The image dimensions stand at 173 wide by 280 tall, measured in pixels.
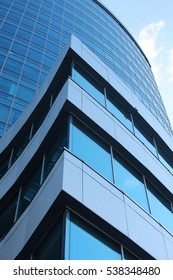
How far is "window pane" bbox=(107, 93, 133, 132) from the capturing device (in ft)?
48.3

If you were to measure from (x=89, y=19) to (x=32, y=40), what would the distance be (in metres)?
→ 14.9

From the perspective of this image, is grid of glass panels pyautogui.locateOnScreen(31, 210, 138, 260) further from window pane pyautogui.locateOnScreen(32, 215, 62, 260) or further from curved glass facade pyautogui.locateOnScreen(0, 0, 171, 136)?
curved glass facade pyautogui.locateOnScreen(0, 0, 171, 136)

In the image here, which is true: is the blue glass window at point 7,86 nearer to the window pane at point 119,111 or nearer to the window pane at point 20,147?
the window pane at point 20,147

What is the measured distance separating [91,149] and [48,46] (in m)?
27.1

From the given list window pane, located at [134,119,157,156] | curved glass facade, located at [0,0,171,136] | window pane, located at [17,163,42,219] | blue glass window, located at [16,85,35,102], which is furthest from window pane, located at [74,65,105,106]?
blue glass window, located at [16,85,35,102]

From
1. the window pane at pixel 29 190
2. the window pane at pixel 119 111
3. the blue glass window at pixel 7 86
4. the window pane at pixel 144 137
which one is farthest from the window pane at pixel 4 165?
the blue glass window at pixel 7 86

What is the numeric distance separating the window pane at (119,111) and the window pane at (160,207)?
101 inches

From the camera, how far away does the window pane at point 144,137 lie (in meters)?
15.9

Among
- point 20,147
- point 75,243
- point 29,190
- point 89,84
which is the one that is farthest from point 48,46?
point 75,243

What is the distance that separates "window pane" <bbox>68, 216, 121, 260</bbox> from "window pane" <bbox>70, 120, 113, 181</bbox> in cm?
206

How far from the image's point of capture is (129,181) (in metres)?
12.5

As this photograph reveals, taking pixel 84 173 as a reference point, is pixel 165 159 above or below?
above

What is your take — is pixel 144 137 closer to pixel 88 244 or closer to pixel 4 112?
pixel 88 244
